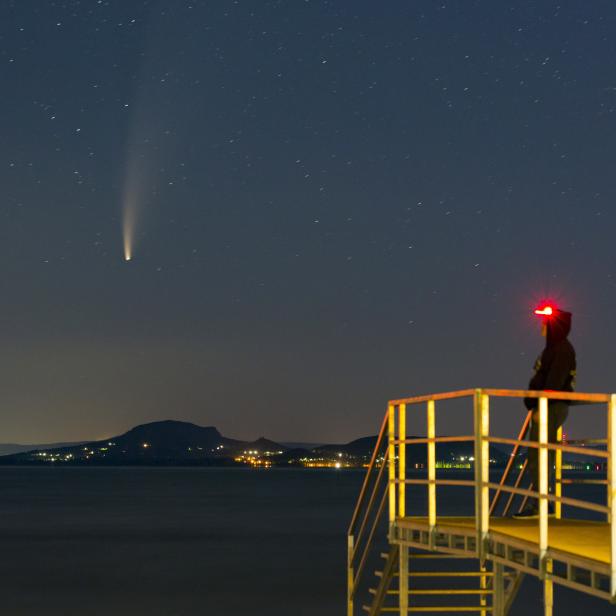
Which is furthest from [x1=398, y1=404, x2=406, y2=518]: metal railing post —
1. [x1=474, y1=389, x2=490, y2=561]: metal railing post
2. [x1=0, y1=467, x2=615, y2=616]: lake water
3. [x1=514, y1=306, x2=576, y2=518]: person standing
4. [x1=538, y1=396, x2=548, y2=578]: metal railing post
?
[x1=0, y1=467, x2=615, y2=616]: lake water

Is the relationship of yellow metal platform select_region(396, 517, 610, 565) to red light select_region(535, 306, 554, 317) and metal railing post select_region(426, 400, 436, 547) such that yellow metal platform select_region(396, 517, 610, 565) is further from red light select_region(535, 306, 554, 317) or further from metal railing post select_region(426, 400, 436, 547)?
red light select_region(535, 306, 554, 317)

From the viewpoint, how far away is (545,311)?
40.7ft

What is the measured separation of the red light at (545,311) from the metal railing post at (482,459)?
213cm

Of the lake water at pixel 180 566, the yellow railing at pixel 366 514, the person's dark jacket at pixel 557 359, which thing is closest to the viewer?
the person's dark jacket at pixel 557 359

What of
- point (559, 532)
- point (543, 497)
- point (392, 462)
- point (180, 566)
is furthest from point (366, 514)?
point (180, 566)

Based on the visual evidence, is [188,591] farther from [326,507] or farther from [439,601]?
[326,507]

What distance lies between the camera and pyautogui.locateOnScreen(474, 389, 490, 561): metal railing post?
10.5 meters

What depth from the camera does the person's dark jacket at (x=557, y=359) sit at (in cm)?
1239

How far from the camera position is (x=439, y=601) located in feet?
109

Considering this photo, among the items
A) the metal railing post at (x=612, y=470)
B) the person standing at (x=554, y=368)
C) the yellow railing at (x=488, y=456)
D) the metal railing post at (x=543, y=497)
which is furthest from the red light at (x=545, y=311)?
the metal railing post at (x=612, y=470)

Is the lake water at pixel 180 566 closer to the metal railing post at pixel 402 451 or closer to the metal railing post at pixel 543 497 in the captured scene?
the metal railing post at pixel 402 451

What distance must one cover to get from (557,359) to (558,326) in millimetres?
343

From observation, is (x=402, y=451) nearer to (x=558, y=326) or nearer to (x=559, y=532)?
(x=558, y=326)

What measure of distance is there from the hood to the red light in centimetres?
4
